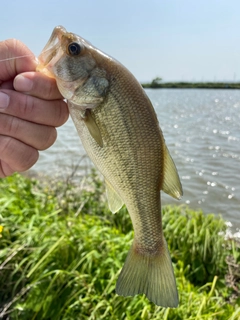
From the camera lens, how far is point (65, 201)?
210 inches

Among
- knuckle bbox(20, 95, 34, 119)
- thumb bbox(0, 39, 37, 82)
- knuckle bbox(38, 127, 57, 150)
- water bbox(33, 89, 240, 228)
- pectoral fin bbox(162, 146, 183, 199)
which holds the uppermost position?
thumb bbox(0, 39, 37, 82)

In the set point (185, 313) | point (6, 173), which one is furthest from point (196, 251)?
point (6, 173)

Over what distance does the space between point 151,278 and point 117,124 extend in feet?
2.73

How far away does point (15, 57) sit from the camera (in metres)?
1.68

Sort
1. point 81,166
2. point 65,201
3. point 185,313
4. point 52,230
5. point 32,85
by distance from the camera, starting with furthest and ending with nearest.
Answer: point 81,166 → point 65,201 → point 52,230 → point 185,313 → point 32,85

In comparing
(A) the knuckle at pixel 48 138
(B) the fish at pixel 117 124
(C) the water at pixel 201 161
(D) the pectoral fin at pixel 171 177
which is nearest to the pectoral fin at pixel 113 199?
(B) the fish at pixel 117 124

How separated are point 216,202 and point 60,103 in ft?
23.1

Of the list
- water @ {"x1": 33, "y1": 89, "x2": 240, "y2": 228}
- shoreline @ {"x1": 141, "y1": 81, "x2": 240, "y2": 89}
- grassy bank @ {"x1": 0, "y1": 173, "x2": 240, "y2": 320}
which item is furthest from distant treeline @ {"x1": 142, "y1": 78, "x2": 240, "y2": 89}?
grassy bank @ {"x1": 0, "y1": 173, "x2": 240, "y2": 320}

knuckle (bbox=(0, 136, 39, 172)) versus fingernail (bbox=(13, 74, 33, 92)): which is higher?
fingernail (bbox=(13, 74, 33, 92))

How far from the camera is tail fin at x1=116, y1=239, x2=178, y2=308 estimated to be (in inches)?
69.1

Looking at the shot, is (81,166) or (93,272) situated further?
(81,166)

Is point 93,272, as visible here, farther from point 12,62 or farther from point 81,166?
point 81,166

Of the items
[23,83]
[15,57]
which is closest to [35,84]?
[23,83]

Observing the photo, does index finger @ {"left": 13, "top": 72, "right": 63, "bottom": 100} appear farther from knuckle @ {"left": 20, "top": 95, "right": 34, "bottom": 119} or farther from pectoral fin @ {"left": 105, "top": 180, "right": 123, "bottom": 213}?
pectoral fin @ {"left": 105, "top": 180, "right": 123, "bottom": 213}
